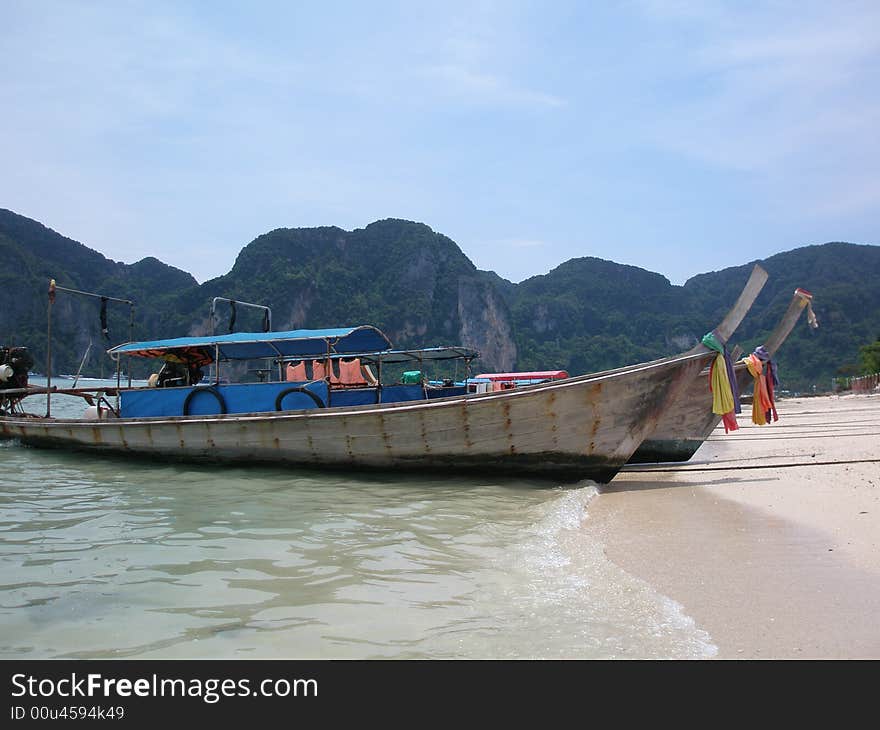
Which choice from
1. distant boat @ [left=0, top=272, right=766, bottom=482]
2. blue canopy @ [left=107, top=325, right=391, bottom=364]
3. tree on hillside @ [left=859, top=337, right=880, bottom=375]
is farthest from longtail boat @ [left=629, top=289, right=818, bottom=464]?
tree on hillside @ [left=859, top=337, right=880, bottom=375]

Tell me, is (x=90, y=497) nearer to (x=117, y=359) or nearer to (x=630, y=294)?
(x=117, y=359)

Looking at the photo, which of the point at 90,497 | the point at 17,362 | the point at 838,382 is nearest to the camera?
the point at 90,497

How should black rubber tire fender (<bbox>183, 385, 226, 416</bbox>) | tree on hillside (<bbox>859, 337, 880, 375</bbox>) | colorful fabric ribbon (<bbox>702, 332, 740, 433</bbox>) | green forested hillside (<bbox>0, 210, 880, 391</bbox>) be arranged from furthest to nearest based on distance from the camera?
1. green forested hillside (<bbox>0, 210, 880, 391</bbox>)
2. tree on hillside (<bbox>859, 337, 880, 375</bbox>)
3. black rubber tire fender (<bbox>183, 385, 226, 416</bbox>)
4. colorful fabric ribbon (<bbox>702, 332, 740, 433</bbox>)

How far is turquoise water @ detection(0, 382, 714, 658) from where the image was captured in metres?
2.76

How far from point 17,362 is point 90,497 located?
29.1 ft

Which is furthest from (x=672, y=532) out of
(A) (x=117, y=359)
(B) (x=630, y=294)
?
(B) (x=630, y=294)

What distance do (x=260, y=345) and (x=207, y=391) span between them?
1.38 meters

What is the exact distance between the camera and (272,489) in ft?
23.8

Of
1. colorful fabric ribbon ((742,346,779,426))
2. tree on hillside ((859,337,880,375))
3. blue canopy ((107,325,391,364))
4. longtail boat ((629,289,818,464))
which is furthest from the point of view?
tree on hillside ((859,337,880,375))

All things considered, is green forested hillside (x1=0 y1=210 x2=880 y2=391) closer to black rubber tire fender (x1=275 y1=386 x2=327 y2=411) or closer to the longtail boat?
the longtail boat

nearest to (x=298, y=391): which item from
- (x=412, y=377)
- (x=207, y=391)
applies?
(x=207, y=391)

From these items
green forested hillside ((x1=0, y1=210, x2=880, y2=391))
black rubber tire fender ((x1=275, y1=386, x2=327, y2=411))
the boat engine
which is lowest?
black rubber tire fender ((x1=275, y1=386, x2=327, y2=411))

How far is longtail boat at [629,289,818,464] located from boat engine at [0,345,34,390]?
13159 mm

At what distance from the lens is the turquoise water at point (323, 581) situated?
2.76 m
